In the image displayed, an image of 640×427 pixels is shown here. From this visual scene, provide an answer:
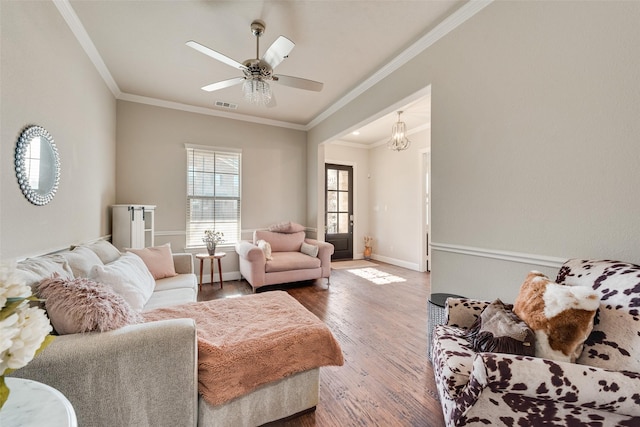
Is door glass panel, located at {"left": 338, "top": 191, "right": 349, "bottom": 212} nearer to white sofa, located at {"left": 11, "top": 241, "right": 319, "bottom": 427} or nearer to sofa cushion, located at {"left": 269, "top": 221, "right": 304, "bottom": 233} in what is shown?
sofa cushion, located at {"left": 269, "top": 221, "right": 304, "bottom": 233}

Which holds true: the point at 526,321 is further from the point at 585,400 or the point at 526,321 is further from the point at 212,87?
the point at 212,87

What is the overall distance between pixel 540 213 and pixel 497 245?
37cm

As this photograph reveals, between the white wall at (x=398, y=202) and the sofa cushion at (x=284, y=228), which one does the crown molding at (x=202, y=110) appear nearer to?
the sofa cushion at (x=284, y=228)

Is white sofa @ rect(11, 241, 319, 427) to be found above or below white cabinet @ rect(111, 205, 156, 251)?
below

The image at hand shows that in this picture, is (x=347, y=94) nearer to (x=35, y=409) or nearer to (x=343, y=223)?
(x=343, y=223)

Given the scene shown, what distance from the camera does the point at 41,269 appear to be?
1.34 meters

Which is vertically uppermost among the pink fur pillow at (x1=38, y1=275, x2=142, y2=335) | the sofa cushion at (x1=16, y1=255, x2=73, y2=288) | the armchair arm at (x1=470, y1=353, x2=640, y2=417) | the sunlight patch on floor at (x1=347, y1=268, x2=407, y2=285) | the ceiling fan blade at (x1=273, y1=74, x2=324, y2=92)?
the ceiling fan blade at (x1=273, y1=74, x2=324, y2=92)

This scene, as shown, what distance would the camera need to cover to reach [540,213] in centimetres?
173

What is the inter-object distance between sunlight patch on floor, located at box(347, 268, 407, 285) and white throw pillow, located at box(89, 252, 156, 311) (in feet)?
10.7

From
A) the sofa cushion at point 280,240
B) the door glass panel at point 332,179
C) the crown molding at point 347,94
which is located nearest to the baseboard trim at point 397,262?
the door glass panel at point 332,179

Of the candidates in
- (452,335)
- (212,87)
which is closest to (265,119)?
(212,87)

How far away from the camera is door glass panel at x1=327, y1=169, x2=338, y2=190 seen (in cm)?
614

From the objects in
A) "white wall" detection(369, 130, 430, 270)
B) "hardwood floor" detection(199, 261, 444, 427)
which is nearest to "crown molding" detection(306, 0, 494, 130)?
"white wall" detection(369, 130, 430, 270)

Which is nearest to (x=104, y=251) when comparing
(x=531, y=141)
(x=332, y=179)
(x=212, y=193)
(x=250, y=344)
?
(x=250, y=344)
